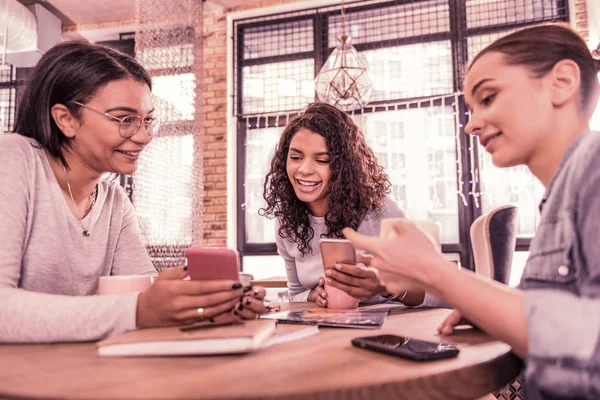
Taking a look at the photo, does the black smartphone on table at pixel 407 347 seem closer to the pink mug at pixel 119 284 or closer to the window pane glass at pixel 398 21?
the pink mug at pixel 119 284

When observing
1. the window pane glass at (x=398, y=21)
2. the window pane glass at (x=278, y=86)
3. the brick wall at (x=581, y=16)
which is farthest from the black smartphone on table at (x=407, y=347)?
the brick wall at (x=581, y=16)

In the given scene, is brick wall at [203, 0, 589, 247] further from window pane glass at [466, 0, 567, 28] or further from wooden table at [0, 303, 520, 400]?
wooden table at [0, 303, 520, 400]

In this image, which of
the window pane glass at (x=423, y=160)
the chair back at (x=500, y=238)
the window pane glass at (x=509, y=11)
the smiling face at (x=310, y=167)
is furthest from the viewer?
the window pane glass at (x=423, y=160)

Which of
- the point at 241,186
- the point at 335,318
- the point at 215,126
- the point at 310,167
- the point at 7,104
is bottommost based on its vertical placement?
the point at 335,318

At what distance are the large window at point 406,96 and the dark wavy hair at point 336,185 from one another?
2889mm

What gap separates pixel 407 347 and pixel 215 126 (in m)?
5.18

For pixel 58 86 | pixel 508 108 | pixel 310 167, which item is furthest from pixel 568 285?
pixel 310 167

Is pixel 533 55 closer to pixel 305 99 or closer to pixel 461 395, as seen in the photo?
pixel 461 395

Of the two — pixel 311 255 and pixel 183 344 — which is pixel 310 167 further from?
pixel 183 344

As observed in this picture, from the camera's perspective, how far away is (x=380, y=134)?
17.1 ft

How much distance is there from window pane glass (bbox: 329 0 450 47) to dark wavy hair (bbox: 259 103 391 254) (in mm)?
3383

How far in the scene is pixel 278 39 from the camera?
5.71 meters

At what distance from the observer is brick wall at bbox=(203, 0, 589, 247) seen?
18.4ft

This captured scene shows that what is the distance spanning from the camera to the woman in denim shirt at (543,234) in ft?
2.17
